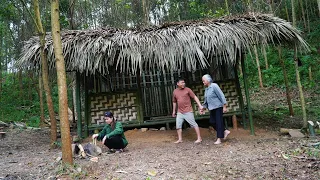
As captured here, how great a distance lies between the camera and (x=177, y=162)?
4598mm

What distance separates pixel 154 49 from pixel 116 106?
1864 mm

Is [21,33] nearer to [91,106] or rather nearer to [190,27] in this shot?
[91,106]

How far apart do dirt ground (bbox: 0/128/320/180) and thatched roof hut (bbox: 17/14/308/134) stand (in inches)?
48.4

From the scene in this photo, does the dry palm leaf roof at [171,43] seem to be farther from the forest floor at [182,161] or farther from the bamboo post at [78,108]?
the forest floor at [182,161]

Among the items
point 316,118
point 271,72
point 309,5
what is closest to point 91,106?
point 316,118

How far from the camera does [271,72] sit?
595 inches

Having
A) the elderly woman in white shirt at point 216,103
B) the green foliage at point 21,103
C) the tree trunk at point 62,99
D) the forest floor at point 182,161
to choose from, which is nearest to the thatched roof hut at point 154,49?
the elderly woman in white shirt at point 216,103

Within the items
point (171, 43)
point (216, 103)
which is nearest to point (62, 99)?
point (216, 103)

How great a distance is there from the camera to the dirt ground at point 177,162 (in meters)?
3.89

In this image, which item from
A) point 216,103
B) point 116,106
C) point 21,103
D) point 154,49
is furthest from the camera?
point 21,103

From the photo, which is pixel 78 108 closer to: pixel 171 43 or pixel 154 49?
pixel 154 49

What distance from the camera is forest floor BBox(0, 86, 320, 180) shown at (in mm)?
3895

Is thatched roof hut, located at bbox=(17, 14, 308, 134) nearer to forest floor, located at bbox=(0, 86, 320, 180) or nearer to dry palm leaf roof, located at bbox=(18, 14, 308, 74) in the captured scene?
dry palm leaf roof, located at bbox=(18, 14, 308, 74)

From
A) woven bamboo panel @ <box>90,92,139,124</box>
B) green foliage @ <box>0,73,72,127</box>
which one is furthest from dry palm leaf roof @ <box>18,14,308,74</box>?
green foliage @ <box>0,73,72,127</box>
